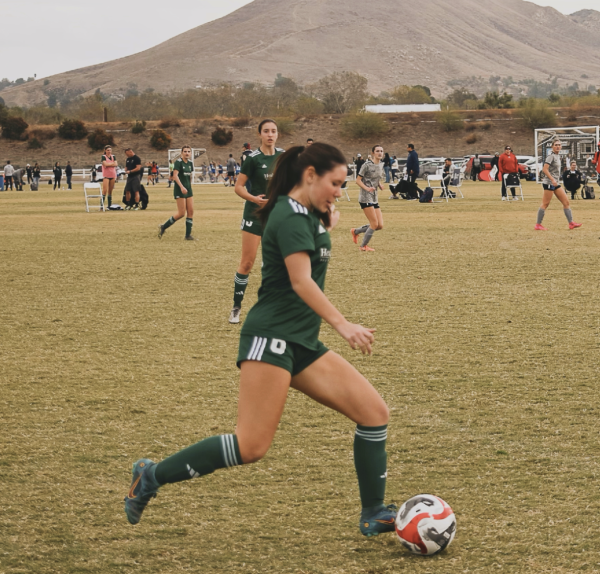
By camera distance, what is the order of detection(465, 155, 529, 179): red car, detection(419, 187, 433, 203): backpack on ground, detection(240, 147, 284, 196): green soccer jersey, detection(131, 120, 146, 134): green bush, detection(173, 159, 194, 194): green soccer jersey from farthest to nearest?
1. detection(131, 120, 146, 134): green bush
2. detection(465, 155, 529, 179): red car
3. detection(419, 187, 433, 203): backpack on ground
4. detection(173, 159, 194, 194): green soccer jersey
5. detection(240, 147, 284, 196): green soccer jersey

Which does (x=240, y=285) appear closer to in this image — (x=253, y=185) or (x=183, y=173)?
(x=253, y=185)

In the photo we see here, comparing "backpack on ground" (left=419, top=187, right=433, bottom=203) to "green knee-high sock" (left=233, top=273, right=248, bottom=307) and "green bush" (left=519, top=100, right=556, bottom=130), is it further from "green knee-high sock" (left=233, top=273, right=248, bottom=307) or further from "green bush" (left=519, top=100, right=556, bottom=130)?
"green bush" (left=519, top=100, right=556, bottom=130)

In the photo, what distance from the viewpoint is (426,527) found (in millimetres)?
3818

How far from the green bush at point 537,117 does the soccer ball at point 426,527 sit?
267 feet

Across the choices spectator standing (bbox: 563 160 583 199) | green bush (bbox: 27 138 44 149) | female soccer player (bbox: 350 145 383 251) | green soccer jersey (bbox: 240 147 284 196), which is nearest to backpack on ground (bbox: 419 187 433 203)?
spectator standing (bbox: 563 160 583 199)

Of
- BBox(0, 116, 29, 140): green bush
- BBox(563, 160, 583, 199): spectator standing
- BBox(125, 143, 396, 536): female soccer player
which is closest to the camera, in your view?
BBox(125, 143, 396, 536): female soccer player

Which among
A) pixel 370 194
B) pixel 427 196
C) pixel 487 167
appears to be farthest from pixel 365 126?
pixel 370 194

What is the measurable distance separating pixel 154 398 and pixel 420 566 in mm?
3195

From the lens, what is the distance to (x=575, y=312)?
9.56 m

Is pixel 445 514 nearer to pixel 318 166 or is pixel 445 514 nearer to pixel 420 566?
pixel 420 566

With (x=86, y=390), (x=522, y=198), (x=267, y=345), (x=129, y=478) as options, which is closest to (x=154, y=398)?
(x=86, y=390)

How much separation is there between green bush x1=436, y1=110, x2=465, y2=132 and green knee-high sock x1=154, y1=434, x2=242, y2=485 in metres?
84.0

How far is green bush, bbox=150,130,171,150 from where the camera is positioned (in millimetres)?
83375

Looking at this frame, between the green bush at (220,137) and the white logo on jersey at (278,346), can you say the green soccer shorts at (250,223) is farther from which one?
the green bush at (220,137)
